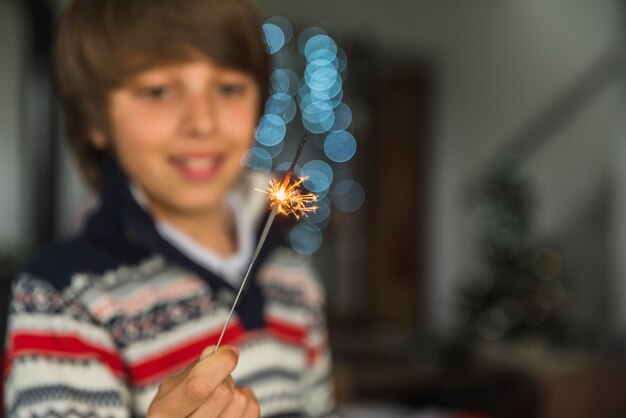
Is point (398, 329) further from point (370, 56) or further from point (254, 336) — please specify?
point (254, 336)

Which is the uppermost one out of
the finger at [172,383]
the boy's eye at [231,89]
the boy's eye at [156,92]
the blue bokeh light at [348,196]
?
the boy's eye at [231,89]

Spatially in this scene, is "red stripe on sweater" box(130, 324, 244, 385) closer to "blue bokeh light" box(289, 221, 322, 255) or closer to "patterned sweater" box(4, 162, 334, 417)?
"patterned sweater" box(4, 162, 334, 417)

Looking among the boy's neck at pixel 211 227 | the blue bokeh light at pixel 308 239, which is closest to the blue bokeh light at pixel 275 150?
the blue bokeh light at pixel 308 239

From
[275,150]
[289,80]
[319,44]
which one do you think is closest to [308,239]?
[275,150]

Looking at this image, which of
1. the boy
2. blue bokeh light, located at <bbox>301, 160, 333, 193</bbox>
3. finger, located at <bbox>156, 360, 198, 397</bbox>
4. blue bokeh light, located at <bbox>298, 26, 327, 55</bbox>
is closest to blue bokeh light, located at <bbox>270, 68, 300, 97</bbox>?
blue bokeh light, located at <bbox>298, 26, 327, 55</bbox>

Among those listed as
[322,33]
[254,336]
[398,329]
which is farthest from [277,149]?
[254,336]

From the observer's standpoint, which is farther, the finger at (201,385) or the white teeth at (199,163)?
the white teeth at (199,163)

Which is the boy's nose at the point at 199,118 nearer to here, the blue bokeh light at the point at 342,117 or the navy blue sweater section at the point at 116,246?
the navy blue sweater section at the point at 116,246

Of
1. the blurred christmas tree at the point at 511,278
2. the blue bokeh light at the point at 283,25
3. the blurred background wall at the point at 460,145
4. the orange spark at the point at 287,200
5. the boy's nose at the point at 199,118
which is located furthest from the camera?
the blurred background wall at the point at 460,145
